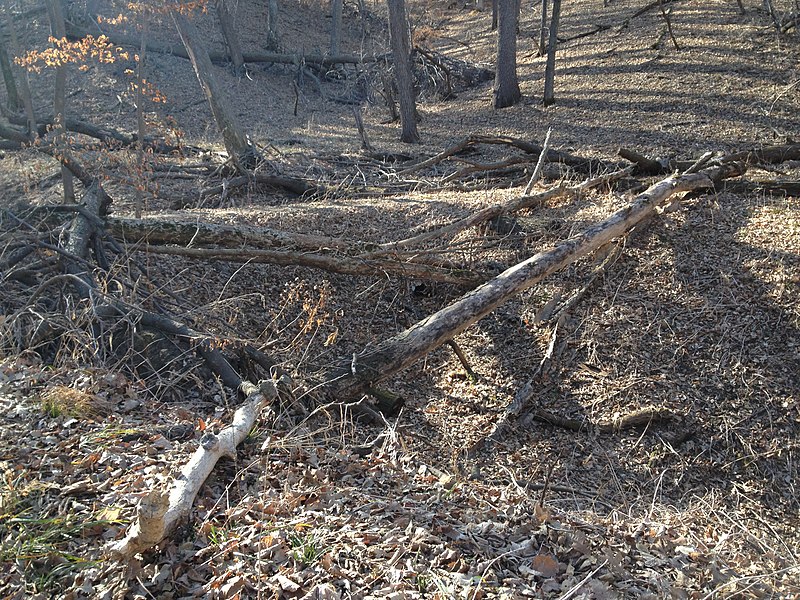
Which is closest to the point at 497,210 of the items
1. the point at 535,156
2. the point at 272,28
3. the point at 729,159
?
the point at 535,156

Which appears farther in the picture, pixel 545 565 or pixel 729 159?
pixel 729 159

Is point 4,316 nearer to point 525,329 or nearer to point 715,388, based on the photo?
point 525,329

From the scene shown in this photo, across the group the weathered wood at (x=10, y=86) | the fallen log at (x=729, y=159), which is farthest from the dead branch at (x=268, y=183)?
the weathered wood at (x=10, y=86)

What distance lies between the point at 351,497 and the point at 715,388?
374cm

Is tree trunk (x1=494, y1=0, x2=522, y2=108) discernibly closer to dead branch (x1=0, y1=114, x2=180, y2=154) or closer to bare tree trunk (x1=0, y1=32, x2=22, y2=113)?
dead branch (x1=0, y1=114, x2=180, y2=154)

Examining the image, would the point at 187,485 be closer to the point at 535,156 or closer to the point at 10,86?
the point at 535,156

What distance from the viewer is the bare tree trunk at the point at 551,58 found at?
47.5ft

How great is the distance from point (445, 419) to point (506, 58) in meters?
12.6

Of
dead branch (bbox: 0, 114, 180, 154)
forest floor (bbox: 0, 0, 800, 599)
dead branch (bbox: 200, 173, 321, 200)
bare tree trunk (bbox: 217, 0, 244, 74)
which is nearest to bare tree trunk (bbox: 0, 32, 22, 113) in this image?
dead branch (bbox: 0, 114, 180, 154)

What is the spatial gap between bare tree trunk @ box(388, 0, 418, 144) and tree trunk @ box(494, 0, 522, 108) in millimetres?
2677

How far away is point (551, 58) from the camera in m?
14.6

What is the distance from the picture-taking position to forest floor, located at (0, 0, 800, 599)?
9.89 ft

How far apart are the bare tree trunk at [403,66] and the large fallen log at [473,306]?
7778 millimetres

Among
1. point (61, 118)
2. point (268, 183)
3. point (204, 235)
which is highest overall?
point (61, 118)
